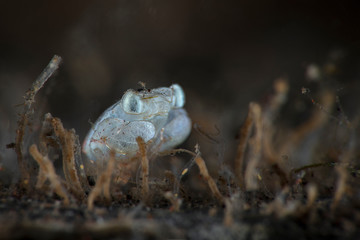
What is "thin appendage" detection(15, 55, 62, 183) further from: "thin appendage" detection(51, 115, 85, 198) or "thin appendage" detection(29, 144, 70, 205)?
"thin appendage" detection(29, 144, 70, 205)

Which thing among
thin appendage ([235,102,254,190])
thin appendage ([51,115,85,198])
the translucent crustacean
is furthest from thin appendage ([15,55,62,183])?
thin appendage ([235,102,254,190])

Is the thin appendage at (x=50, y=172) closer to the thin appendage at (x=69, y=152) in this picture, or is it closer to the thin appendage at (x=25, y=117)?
the thin appendage at (x=69, y=152)

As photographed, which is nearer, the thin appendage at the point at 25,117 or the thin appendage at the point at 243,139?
the thin appendage at the point at 25,117

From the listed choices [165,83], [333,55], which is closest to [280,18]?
[333,55]

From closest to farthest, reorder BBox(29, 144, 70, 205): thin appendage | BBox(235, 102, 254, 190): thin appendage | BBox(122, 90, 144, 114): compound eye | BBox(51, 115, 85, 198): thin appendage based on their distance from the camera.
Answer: BBox(29, 144, 70, 205): thin appendage → BBox(51, 115, 85, 198): thin appendage → BBox(235, 102, 254, 190): thin appendage → BBox(122, 90, 144, 114): compound eye

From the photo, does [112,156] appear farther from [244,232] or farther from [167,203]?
[244,232]

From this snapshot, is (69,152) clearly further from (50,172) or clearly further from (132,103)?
(132,103)

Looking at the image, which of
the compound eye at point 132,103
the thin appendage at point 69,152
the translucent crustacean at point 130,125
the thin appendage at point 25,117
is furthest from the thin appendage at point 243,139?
the thin appendage at point 25,117
